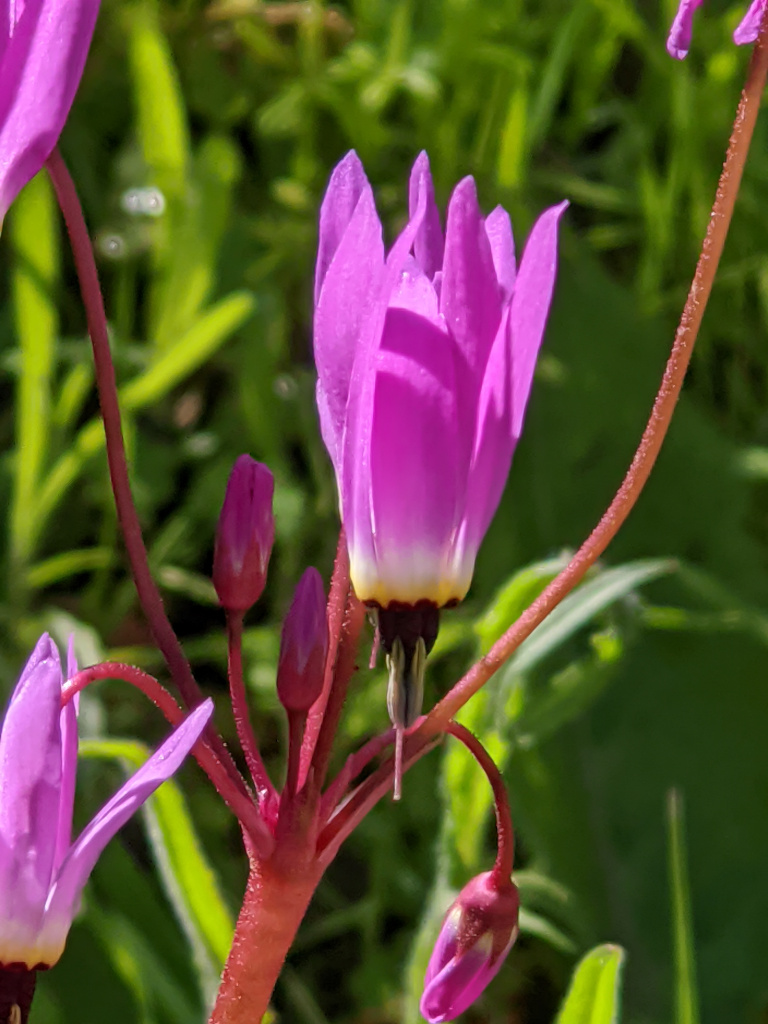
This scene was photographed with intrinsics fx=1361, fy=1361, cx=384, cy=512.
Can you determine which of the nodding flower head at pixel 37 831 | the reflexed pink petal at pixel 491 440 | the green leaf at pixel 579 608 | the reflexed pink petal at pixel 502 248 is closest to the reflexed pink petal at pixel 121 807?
the nodding flower head at pixel 37 831

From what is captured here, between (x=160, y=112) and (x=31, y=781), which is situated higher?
(x=160, y=112)

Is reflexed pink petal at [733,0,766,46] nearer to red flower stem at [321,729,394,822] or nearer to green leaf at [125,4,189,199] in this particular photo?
red flower stem at [321,729,394,822]

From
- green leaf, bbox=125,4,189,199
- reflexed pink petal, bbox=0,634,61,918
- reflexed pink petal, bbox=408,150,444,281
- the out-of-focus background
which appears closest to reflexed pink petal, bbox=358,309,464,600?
reflexed pink petal, bbox=408,150,444,281

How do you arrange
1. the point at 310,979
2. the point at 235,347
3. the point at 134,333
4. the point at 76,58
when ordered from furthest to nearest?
the point at 134,333 < the point at 235,347 < the point at 310,979 < the point at 76,58

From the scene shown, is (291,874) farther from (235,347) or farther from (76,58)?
(235,347)

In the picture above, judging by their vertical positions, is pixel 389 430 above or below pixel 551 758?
above

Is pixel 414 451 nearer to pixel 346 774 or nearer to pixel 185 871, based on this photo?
pixel 346 774

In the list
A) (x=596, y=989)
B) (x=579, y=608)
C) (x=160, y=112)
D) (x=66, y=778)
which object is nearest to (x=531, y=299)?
(x=66, y=778)

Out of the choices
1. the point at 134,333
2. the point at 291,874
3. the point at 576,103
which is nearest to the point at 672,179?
the point at 576,103
